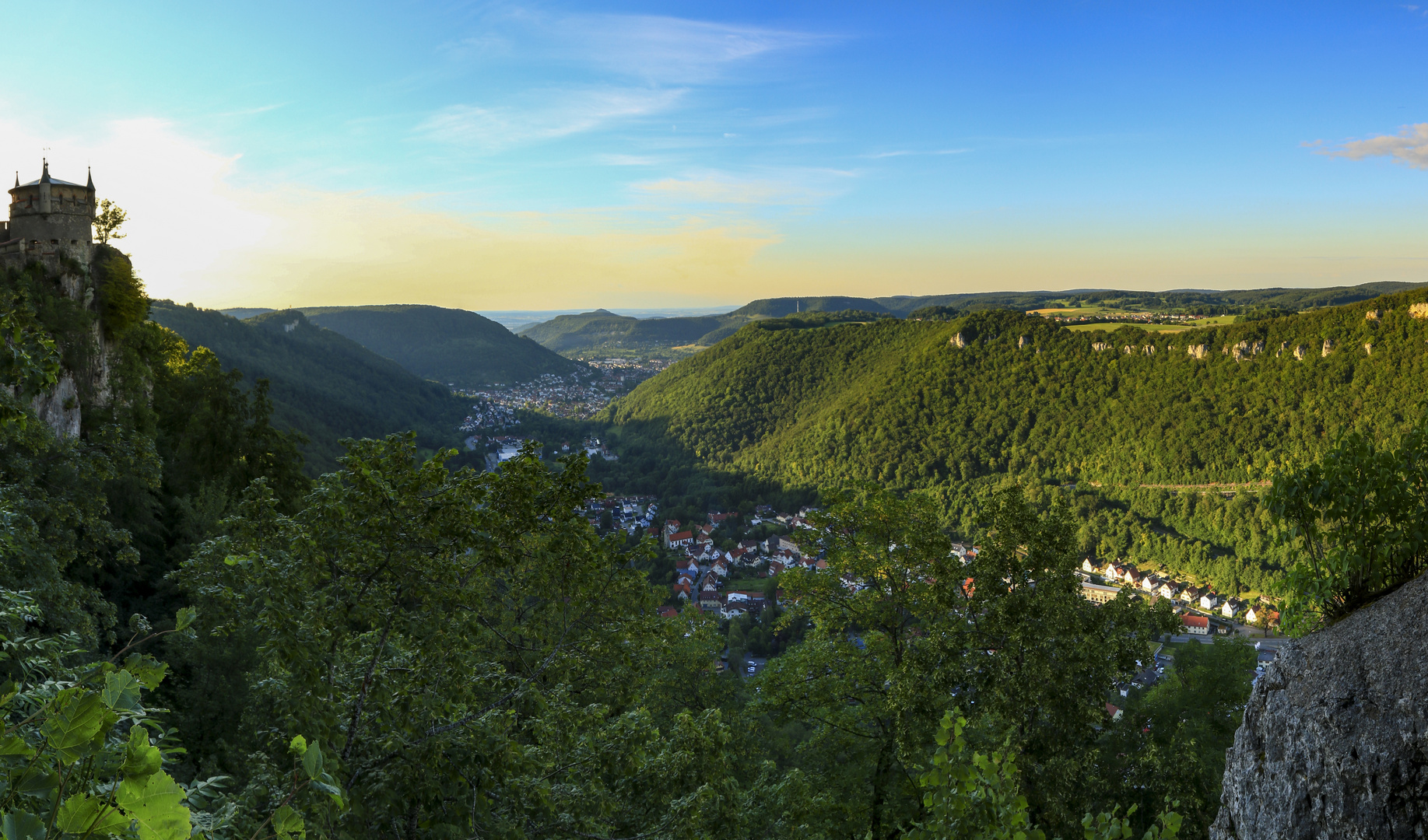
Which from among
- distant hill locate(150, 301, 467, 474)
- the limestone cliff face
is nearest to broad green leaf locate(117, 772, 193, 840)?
the limestone cliff face

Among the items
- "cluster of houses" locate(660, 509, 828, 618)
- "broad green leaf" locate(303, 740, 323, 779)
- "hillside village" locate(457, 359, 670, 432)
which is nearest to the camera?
"broad green leaf" locate(303, 740, 323, 779)

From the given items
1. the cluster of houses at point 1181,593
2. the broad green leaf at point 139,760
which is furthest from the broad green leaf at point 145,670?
the cluster of houses at point 1181,593

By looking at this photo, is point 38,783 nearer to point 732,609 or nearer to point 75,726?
point 75,726

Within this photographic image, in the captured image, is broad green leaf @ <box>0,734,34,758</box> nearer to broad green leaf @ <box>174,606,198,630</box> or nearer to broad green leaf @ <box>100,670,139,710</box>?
broad green leaf @ <box>100,670,139,710</box>

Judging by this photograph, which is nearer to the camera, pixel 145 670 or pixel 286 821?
pixel 286 821

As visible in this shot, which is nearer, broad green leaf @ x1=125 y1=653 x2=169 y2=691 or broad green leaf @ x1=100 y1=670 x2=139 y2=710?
broad green leaf @ x1=100 y1=670 x2=139 y2=710

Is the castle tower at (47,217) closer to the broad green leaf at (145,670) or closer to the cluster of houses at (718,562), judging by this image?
the broad green leaf at (145,670)

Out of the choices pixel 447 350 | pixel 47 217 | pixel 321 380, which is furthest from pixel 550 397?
pixel 47 217

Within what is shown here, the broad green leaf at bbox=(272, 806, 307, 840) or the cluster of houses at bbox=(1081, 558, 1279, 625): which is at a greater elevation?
the broad green leaf at bbox=(272, 806, 307, 840)
